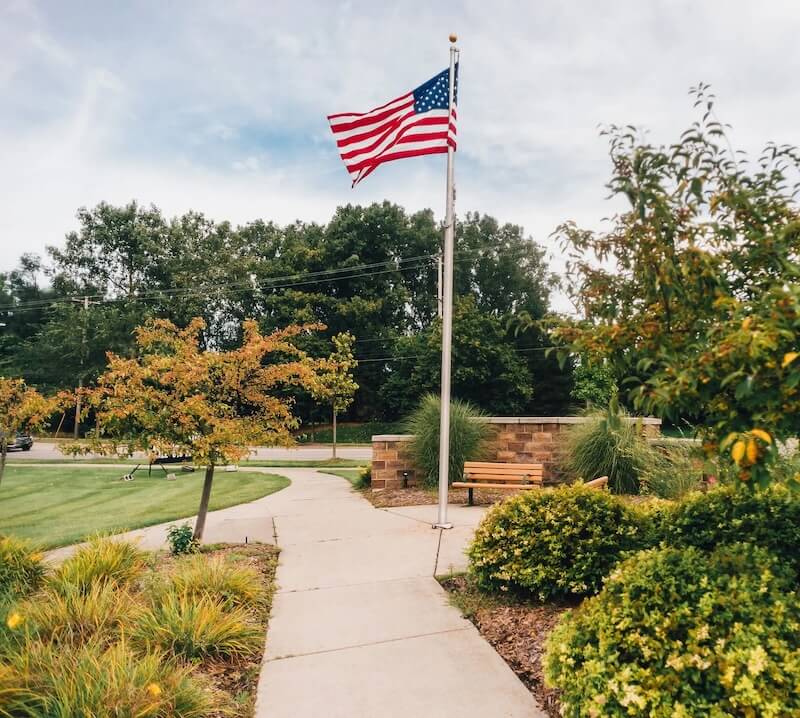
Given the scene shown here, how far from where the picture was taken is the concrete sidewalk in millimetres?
2803

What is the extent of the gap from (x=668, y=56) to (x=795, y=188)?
4.39m

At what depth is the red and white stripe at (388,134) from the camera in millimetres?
6867

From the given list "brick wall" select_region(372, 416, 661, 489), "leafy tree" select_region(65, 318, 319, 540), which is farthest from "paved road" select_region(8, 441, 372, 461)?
"leafy tree" select_region(65, 318, 319, 540)

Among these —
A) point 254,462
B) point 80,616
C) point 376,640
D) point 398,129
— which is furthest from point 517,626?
point 254,462

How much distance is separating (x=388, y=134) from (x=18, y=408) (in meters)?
6.26

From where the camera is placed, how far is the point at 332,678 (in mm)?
3076

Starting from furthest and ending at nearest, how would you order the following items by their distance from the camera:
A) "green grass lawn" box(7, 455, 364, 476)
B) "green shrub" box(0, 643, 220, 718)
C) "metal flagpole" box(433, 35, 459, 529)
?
1. "green grass lawn" box(7, 455, 364, 476)
2. "metal flagpole" box(433, 35, 459, 529)
3. "green shrub" box(0, 643, 220, 718)

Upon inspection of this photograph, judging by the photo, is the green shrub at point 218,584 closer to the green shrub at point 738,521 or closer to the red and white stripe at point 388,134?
the green shrub at point 738,521

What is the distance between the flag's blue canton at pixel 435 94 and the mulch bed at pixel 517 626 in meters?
5.72

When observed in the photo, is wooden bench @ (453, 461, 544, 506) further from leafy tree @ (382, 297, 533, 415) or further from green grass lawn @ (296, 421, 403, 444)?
green grass lawn @ (296, 421, 403, 444)

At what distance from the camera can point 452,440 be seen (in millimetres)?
10039

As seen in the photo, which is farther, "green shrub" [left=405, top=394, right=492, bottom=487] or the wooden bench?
"green shrub" [left=405, top=394, right=492, bottom=487]

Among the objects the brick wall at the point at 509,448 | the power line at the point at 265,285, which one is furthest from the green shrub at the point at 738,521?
the power line at the point at 265,285

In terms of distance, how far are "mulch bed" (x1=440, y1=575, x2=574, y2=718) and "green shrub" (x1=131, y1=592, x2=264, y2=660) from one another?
1580 millimetres
